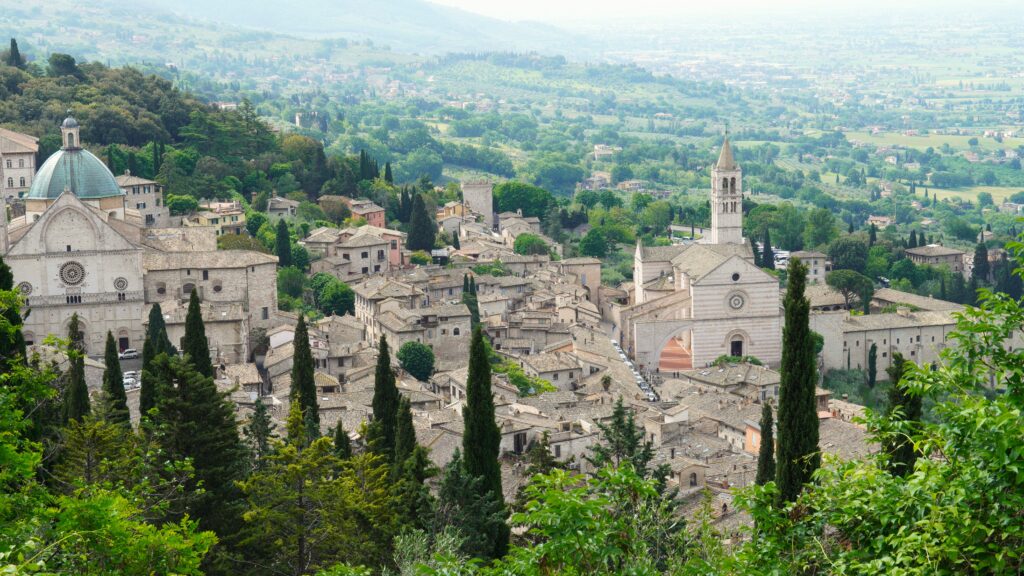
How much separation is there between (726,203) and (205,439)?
4472 cm

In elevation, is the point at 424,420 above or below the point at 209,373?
below

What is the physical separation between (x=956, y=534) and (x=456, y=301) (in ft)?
151

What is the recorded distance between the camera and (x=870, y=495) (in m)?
13.6

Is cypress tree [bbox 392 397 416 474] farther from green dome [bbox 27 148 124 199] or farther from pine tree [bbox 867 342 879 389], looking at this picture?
pine tree [bbox 867 342 879 389]

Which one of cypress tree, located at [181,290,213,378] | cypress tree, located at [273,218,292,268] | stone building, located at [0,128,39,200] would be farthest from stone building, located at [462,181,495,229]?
cypress tree, located at [181,290,213,378]

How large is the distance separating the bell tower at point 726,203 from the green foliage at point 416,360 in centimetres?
2158

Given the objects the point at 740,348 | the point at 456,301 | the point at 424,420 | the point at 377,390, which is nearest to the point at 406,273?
the point at 456,301

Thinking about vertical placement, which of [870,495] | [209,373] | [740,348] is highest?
[870,495]

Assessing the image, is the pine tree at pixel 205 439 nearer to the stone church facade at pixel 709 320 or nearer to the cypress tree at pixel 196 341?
the cypress tree at pixel 196 341

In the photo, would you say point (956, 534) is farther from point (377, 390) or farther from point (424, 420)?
point (424, 420)

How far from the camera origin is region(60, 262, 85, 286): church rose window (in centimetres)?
4866

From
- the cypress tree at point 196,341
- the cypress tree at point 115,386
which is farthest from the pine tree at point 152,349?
the cypress tree at point 196,341

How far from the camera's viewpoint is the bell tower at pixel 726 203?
6825 cm

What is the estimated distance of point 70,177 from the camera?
175 feet
